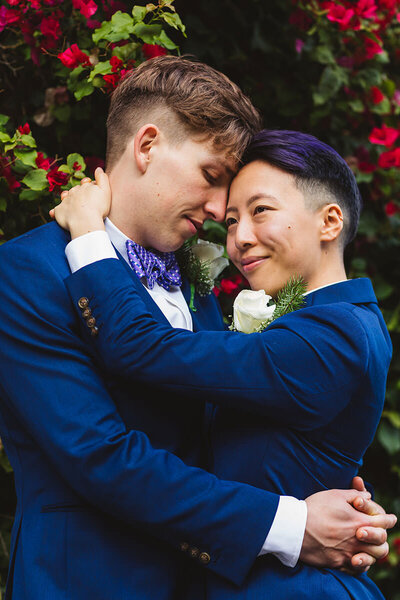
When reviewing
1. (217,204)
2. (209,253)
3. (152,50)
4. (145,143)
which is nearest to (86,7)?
(152,50)

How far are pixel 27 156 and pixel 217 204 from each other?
72cm

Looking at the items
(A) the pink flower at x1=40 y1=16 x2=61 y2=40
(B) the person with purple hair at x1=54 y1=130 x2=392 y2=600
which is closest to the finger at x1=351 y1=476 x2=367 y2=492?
(B) the person with purple hair at x1=54 y1=130 x2=392 y2=600

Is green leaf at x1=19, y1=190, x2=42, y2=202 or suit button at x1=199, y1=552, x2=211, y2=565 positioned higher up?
green leaf at x1=19, y1=190, x2=42, y2=202

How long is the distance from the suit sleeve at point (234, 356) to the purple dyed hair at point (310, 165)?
1.73ft

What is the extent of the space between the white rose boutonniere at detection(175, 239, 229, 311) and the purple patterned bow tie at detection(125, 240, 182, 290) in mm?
83

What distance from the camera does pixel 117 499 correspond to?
1.53 m

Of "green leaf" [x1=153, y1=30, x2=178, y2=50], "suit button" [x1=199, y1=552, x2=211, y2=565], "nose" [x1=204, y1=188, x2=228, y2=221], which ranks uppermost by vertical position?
"green leaf" [x1=153, y1=30, x2=178, y2=50]

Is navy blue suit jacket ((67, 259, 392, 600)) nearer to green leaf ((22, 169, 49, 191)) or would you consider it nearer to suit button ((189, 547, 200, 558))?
suit button ((189, 547, 200, 558))

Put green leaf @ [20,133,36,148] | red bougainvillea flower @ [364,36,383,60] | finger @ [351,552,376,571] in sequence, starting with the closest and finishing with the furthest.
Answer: finger @ [351,552,376,571] < green leaf @ [20,133,36,148] < red bougainvillea flower @ [364,36,383,60]

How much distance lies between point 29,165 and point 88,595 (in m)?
1.44

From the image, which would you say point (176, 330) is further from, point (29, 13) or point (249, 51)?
point (249, 51)

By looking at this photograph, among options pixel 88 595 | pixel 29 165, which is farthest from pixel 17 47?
pixel 88 595

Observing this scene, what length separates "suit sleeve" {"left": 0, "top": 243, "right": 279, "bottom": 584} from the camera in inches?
60.3

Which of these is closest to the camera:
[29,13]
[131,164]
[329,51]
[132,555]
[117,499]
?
[117,499]
